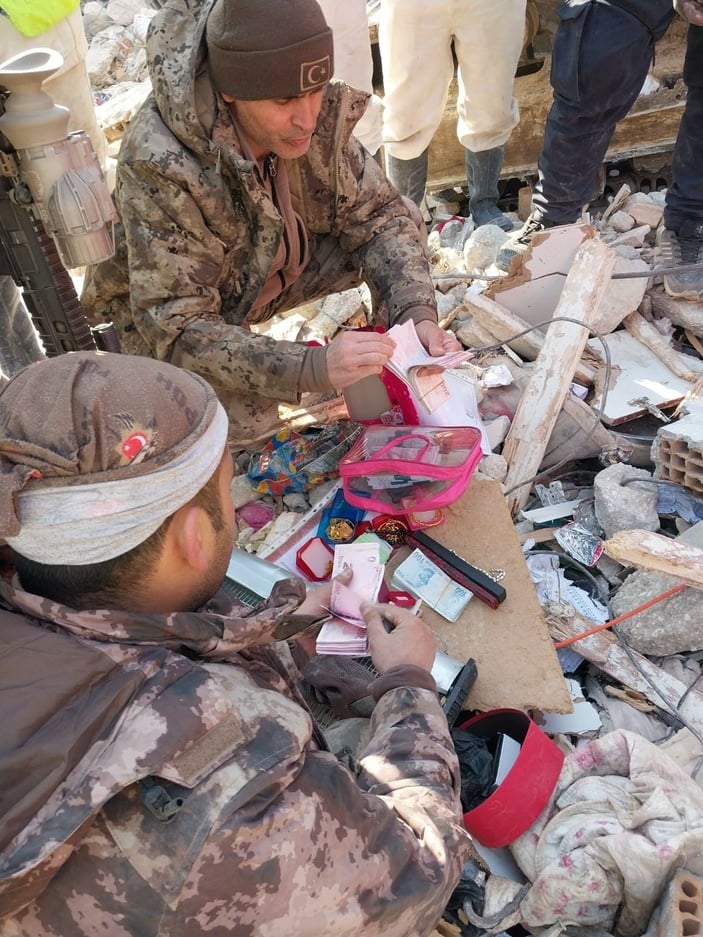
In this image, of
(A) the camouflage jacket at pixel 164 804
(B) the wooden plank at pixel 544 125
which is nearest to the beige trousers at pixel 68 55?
(B) the wooden plank at pixel 544 125

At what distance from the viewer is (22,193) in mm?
2768

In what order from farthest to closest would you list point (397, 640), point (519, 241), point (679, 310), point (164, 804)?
point (519, 241) < point (679, 310) < point (397, 640) < point (164, 804)

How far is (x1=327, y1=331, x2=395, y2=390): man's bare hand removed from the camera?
2785 mm

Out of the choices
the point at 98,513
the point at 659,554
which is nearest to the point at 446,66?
the point at 659,554

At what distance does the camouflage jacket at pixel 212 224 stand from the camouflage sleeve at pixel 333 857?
72.0 inches

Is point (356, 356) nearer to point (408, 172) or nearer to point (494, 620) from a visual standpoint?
point (494, 620)

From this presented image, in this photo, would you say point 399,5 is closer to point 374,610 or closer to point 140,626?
point 374,610

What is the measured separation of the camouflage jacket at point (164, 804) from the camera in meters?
1.14

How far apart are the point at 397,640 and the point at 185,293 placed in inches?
68.7

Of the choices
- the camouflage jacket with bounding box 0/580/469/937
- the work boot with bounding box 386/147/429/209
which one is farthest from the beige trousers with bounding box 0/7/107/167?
the camouflage jacket with bounding box 0/580/469/937

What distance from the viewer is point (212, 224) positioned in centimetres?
309

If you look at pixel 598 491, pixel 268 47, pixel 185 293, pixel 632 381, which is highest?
pixel 268 47

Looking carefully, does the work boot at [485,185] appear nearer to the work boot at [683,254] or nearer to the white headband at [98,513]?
the work boot at [683,254]

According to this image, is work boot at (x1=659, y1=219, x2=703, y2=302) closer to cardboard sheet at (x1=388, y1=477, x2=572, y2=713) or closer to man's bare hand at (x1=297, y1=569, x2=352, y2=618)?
cardboard sheet at (x1=388, y1=477, x2=572, y2=713)
